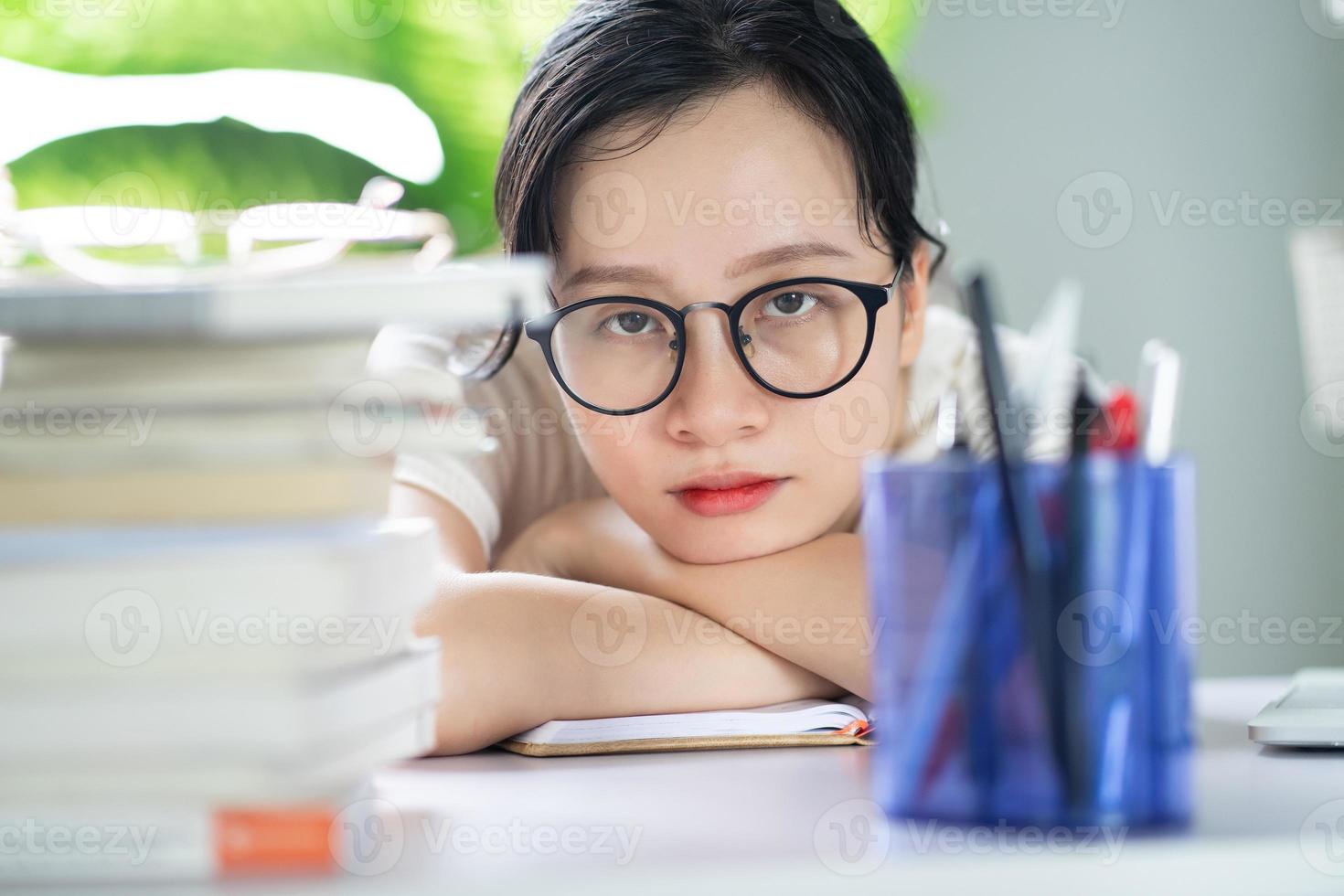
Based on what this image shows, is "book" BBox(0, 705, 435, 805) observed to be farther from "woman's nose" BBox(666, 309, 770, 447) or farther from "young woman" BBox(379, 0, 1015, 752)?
"woman's nose" BBox(666, 309, 770, 447)

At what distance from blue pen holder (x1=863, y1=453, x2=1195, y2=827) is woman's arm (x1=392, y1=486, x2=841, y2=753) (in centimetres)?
28

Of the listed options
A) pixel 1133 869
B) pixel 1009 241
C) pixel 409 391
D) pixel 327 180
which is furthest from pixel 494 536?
pixel 1009 241

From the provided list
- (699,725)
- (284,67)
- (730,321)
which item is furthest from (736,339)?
(284,67)

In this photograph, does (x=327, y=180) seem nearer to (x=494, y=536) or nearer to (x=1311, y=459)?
(x=494, y=536)

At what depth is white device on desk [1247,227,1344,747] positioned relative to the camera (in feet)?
1.55

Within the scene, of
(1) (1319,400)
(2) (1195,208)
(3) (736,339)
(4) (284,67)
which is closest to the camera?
(3) (736,339)

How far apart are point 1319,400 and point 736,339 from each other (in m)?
2.08

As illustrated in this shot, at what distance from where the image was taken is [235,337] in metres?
0.33

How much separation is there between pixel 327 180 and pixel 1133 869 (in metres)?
2.16

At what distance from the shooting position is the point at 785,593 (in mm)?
706

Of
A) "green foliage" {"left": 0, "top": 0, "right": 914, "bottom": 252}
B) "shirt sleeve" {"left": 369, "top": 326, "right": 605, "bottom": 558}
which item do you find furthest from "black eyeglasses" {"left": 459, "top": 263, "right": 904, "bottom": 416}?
"green foliage" {"left": 0, "top": 0, "right": 914, "bottom": 252}

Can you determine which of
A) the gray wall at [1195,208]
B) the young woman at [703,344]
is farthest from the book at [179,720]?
the gray wall at [1195,208]

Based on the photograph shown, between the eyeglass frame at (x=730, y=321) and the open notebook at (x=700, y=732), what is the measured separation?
0.21 metres

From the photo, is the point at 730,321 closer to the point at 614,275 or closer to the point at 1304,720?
the point at 614,275
